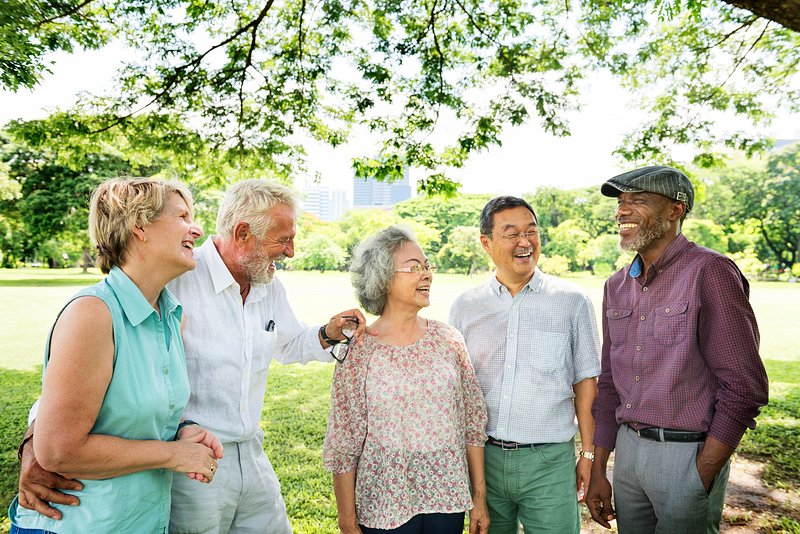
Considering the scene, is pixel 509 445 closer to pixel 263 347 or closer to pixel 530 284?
pixel 530 284

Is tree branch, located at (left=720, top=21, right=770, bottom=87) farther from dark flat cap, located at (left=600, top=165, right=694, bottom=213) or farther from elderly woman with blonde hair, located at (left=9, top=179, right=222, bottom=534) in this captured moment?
elderly woman with blonde hair, located at (left=9, top=179, right=222, bottom=534)

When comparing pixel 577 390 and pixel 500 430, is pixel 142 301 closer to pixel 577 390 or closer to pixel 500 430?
pixel 500 430

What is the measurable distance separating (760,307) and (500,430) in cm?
2688

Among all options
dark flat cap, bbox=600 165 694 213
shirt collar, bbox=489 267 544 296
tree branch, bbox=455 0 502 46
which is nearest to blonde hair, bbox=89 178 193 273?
shirt collar, bbox=489 267 544 296

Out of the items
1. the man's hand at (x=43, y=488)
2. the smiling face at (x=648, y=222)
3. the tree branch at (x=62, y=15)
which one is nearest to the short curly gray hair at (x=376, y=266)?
the smiling face at (x=648, y=222)

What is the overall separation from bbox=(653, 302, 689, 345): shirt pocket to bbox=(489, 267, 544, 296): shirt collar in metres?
0.57

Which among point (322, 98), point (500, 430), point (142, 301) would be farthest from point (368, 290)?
point (322, 98)

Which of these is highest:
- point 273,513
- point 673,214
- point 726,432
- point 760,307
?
point 673,214

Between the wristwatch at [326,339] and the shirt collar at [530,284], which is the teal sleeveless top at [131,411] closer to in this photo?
the wristwatch at [326,339]

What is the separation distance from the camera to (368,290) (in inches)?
102

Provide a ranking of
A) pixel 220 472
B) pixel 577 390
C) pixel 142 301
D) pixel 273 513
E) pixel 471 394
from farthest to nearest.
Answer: pixel 577 390 → pixel 471 394 → pixel 273 513 → pixel 220 472 → pixel 142 301

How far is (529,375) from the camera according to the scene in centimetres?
263

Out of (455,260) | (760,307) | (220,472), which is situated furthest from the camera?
(455,260)

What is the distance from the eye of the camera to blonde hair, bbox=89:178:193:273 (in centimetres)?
175
